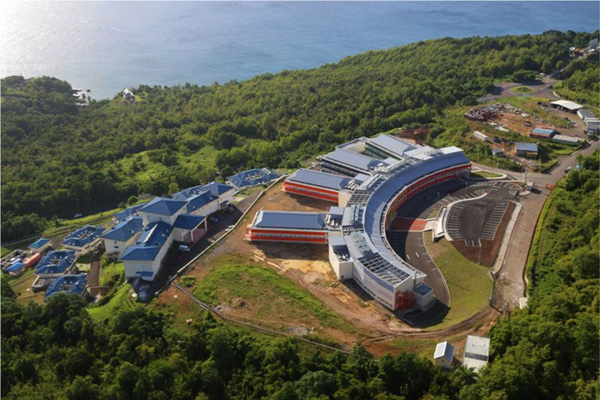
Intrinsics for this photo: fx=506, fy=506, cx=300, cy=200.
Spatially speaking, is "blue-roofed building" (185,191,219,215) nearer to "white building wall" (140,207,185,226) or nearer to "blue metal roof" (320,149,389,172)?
"white building wall" (140,207,185,226)

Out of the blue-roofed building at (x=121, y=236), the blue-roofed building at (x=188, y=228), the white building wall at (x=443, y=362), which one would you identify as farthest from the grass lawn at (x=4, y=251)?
the white building wall at (x=443, y=362)

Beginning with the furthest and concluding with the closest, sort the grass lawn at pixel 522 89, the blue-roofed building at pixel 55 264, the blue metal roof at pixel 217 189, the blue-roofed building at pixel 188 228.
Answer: the grass lawn at pixel 522 89, the blue metal roof at pixel 217 189, the blue-roofed building at pixel 55 264, the blue-roofed building at pixel 188 228

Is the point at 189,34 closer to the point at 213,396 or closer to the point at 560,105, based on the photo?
the point at 560,105

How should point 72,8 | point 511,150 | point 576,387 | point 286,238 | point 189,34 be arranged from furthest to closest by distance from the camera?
point 72,8 → point 189,34 → point 511,150 → point 286,238 → point 576,387

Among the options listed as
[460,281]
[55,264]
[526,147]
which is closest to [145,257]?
[55,264]

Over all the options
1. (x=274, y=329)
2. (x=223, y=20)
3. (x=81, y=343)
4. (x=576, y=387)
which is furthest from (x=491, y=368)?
(x=223, y=20)

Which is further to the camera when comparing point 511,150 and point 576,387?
point 511,150

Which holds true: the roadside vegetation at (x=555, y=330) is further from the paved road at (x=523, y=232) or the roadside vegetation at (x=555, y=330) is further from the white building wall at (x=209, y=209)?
the white building wall at (x=209, y=209)
